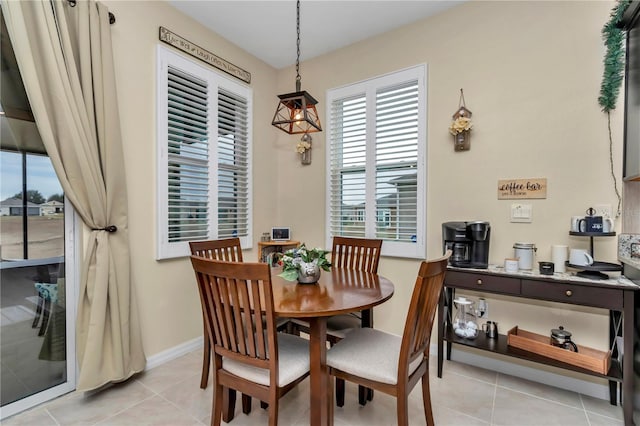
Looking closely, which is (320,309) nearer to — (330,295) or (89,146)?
(330,295)

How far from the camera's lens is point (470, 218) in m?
2.47

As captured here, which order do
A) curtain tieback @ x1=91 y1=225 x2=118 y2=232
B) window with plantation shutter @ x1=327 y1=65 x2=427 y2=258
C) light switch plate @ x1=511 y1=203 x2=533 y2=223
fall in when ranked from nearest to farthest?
curtain tieback @ x1=91 y1=225 x2=118 y2=232 → light switch plate @ x1=511 y1=203 x2=533 y2=223 → window with plantation shutter @ x1=327 y1=65 x2=427 y2=258

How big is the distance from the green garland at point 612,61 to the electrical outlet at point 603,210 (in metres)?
0.64

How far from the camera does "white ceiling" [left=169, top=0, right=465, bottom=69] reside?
2.51m

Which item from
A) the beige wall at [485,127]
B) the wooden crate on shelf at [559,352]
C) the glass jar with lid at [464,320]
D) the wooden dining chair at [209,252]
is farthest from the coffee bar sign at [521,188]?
the wooden dining chair at [209,252]

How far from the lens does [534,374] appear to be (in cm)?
222

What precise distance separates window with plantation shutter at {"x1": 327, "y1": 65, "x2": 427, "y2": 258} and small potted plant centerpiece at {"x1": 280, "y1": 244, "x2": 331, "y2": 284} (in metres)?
1.12

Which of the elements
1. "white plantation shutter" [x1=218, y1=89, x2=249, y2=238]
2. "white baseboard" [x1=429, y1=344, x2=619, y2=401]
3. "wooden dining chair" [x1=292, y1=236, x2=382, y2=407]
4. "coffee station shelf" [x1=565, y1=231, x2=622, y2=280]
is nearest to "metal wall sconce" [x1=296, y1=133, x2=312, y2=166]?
"white plantation shutter" [x1=218, y1=89, x2=249, y2=238]

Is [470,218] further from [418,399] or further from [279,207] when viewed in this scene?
[279,207]

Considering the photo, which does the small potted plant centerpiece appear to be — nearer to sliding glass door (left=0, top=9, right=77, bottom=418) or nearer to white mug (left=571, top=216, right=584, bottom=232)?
sliding glass door (left=0, top=9, right=77, bottom=418)

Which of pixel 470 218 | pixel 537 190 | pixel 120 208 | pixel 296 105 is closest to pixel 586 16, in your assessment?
pixel 537 190

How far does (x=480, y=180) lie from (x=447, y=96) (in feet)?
2.57

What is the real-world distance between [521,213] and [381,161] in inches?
48.6

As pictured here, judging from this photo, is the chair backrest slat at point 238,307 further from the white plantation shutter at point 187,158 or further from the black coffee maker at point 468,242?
the black coffee maker at point 468,242
